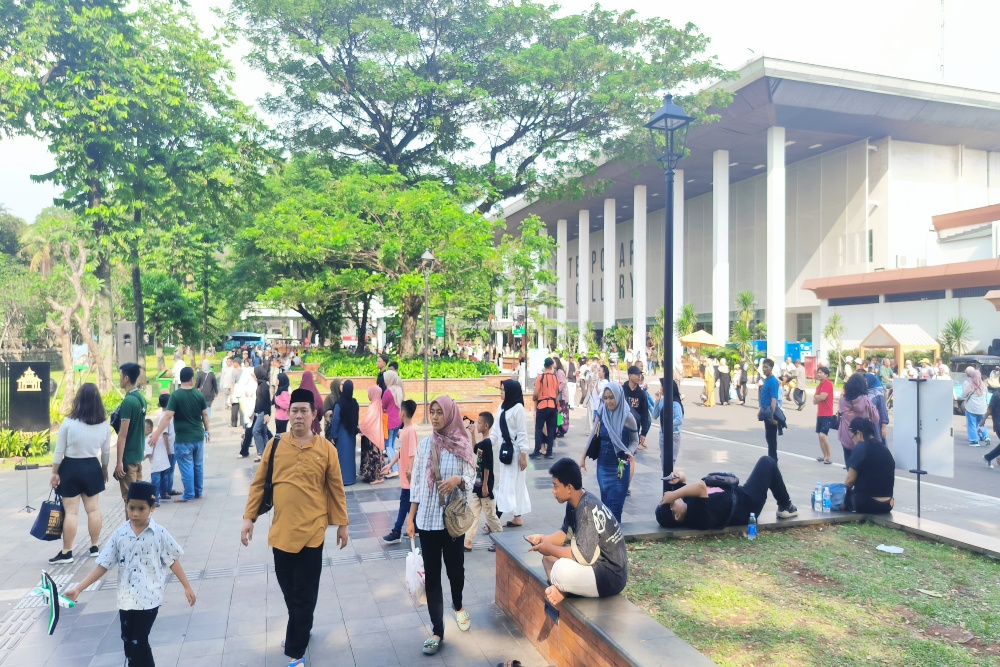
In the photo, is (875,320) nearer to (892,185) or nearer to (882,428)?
(892,185)

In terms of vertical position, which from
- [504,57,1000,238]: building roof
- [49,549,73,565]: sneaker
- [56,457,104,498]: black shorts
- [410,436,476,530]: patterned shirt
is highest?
[504,57,1000,238]: building roof

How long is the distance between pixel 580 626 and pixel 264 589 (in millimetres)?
3298

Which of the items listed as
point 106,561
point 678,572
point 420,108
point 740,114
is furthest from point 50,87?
point 740,114

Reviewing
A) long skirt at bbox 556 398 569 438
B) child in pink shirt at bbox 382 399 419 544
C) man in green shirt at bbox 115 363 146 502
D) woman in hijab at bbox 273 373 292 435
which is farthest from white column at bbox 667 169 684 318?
man in green shirt at bbox 115 363 146 502

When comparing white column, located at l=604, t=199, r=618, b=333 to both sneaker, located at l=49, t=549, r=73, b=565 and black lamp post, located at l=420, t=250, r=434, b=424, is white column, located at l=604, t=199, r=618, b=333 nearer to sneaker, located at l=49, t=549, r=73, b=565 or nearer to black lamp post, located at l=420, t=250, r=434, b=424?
black lamp post, located at l=420, t=250, r=434, b=424

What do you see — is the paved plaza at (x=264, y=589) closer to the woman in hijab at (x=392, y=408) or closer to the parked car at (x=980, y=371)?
the woman in hijab at (x=392, y=408)

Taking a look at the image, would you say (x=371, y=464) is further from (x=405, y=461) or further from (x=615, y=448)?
(x=615, y=448)

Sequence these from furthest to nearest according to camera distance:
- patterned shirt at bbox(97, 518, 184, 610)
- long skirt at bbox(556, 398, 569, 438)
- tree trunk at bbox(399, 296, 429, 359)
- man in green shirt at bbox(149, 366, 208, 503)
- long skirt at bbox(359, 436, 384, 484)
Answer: tree trunk at bbox(399, 296, 429, 359) < long skirt at bbox(556, 398, 569, 438) < long skirt at bbox(359, 436, 384, 484) < man in green shirt at bbox(149, 366, 208, 503) < patterned shirt at bbox(97, 518, 184, 610)

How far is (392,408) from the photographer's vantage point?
11305 millimetres

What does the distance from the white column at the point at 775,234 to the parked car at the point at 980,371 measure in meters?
14.1

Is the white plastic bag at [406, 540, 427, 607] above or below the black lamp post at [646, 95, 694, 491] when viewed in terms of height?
below

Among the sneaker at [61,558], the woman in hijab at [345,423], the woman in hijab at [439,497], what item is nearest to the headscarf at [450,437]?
the woman in hijab at [439,497]

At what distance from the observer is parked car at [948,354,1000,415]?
19.0m

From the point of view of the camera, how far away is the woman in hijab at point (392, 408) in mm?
11148
